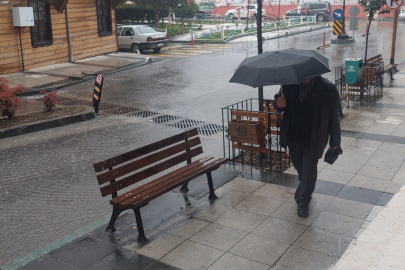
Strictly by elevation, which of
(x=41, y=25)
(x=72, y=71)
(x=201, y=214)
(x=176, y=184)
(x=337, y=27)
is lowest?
(x=201, y=214)

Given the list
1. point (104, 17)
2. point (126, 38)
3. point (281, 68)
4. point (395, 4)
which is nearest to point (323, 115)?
point (281, 68)

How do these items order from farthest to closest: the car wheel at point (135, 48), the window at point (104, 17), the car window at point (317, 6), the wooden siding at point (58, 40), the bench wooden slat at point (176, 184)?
the car window at point (317, 6), the car wheel at point (135, 48), the window at point (104, 17), the wooden siding at point (58, 40), the bench wooden slat at point (176, 184)

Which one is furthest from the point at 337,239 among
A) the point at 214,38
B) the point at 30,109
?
the point at 214,38

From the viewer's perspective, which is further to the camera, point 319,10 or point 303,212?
point 319,10

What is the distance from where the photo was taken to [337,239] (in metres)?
5.02

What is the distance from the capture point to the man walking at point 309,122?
551cm

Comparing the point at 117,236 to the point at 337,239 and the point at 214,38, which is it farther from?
the point at 214,38

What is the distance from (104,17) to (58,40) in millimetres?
3915

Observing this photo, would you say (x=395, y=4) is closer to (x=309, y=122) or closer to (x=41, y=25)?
(x=309, y=122)

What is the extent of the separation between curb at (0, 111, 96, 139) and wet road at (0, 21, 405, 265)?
230 mm

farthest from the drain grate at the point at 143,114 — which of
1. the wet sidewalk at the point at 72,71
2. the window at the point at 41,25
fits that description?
the window at the point at 41,25

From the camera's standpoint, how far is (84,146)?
9.47m

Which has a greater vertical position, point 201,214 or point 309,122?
point 309,122

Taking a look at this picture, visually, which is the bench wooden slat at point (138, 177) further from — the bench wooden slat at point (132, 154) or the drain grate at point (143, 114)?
the drain grate at point (143, 114)
